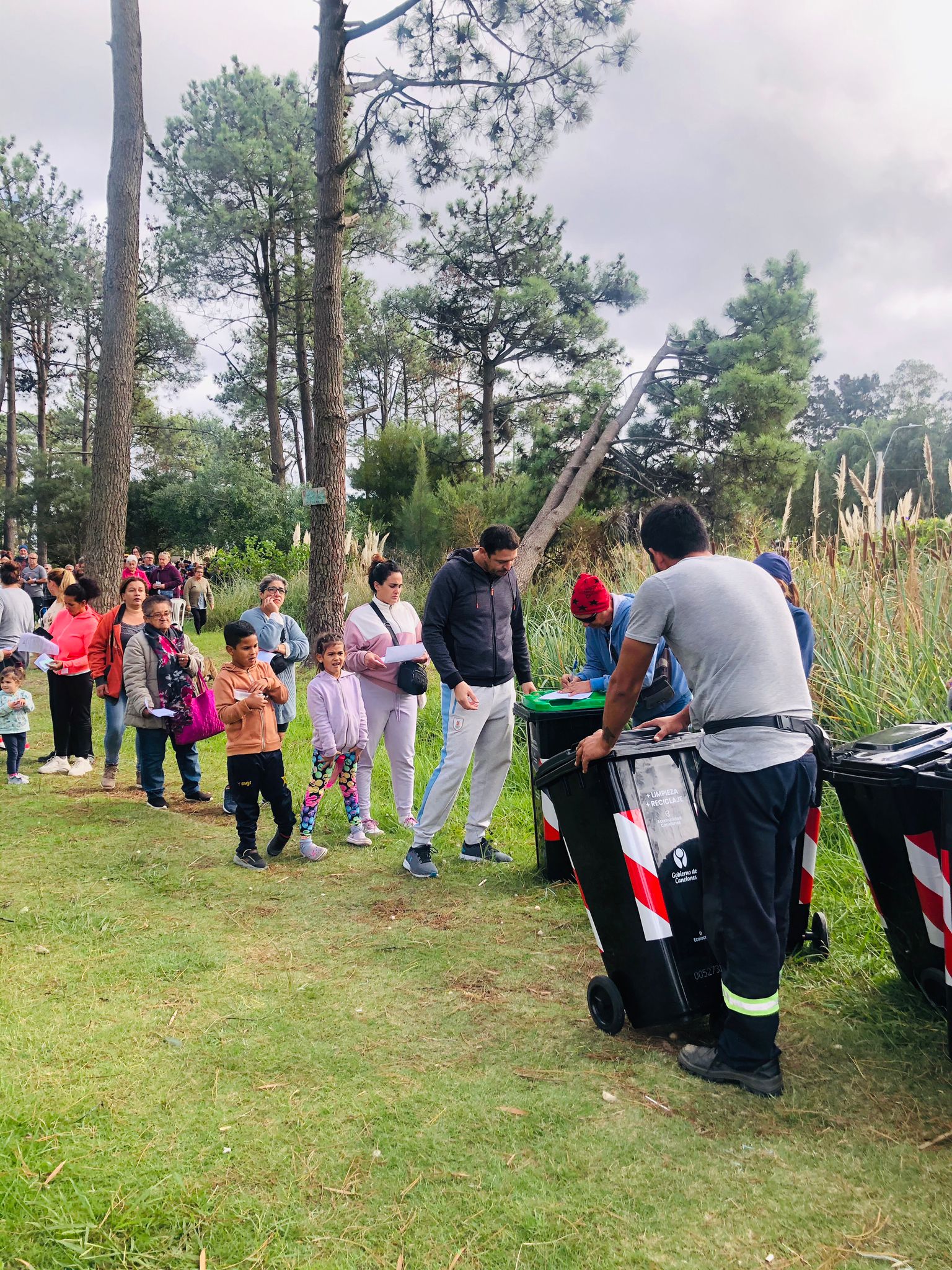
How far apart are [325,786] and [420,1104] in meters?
3.19

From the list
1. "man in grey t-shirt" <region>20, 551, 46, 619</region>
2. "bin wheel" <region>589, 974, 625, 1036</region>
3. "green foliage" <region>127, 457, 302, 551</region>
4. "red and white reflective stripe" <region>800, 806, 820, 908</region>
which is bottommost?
"bin wheel" <region>589, 974, 625, 1036</region>

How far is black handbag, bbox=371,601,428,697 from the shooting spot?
5.92 meters

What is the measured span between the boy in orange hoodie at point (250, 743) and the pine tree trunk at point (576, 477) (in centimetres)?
846

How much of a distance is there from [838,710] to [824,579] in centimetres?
127

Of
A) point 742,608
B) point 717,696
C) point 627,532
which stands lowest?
point 717,696

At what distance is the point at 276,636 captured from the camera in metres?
7.00

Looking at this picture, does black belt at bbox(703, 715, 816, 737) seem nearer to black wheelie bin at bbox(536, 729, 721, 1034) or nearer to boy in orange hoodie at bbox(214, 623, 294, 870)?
black wheelie bin at bbox(536, 729, 721, 1034)

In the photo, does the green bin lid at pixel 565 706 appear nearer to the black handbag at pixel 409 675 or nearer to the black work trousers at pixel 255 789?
the black handbag at pixel 409 675

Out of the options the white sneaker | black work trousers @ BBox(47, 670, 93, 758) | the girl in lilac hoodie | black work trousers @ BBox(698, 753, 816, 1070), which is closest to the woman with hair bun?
the girl in lilac hoodie

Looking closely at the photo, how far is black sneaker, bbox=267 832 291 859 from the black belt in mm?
3529

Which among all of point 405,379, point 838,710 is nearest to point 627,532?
point 838,710

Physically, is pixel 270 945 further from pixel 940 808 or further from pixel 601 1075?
pixel 940 808

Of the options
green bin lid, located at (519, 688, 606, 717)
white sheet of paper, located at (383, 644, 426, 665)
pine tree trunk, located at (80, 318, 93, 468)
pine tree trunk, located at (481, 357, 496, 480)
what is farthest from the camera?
pine tree trunk, located at (80, 318, 93, 468)

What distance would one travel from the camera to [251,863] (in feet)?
18.2
